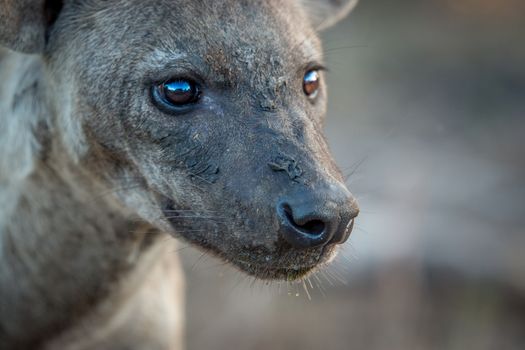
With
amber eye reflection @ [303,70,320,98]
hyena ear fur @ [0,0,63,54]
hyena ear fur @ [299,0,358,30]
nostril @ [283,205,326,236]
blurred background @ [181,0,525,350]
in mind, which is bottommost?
blurred background @ [181,0,525,350]

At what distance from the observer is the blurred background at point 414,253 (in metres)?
5.87

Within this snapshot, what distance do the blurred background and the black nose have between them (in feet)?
6.28

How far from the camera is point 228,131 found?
295cm

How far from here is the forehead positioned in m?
3.05

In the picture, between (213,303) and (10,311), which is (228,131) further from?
(213,303)

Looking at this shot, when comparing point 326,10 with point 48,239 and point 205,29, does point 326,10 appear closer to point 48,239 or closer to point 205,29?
point 205,29

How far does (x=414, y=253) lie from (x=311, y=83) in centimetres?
297

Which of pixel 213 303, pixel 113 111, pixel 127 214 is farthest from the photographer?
pixel 213 303

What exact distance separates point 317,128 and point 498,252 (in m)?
3.37

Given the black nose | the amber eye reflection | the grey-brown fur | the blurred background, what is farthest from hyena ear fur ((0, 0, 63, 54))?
the blurred background

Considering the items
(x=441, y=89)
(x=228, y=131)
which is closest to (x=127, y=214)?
(x=228, y=131)

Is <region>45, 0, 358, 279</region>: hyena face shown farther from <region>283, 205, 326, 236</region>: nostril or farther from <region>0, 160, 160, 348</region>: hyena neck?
<region>0, 160, 160, 348</region>: hyena neck

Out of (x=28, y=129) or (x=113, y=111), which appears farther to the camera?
(x=28, y=129)

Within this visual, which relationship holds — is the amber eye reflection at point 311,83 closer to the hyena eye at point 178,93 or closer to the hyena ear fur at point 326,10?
the hyena eye at point 178,93
